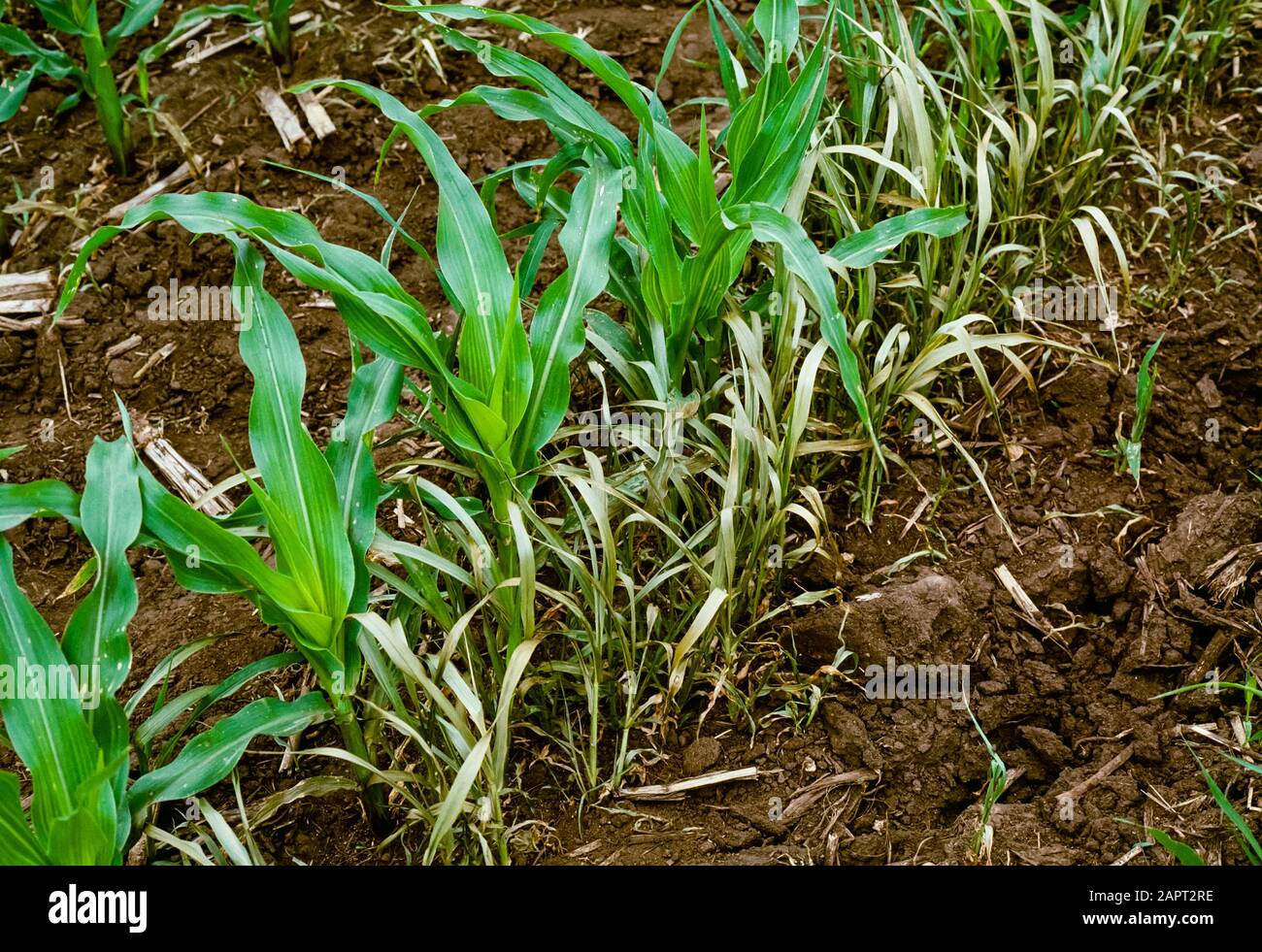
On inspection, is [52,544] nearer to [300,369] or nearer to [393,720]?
[300,369]

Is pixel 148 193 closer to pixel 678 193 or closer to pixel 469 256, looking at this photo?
pixel 469 256

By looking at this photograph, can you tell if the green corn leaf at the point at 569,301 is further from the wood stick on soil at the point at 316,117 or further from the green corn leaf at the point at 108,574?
the wood stick on soil at the point at 316,117

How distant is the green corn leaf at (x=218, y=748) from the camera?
64.1 inches

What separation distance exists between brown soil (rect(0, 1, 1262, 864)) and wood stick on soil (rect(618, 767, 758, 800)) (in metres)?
0.02

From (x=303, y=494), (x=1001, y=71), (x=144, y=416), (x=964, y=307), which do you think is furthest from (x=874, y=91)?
(x=144, y=416)

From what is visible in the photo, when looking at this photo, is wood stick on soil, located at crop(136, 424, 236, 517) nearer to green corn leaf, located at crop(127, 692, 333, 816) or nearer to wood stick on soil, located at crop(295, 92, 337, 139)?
green corn leaf, located at crop(127, 692, 333, 816)

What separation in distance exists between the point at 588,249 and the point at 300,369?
0.49 m

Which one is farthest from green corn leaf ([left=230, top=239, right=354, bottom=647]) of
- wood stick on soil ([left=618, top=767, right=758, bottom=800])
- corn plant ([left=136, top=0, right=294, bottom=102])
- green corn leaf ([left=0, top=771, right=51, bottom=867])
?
corn plant ([left=136, top=0, right=294, bottom=102])

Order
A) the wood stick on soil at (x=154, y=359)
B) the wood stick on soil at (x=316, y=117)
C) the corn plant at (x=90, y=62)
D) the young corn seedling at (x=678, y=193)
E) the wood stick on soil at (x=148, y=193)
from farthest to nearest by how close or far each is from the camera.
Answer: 1. the wood stick on soil at (x=316, y=117)
2. the wood stick on soil at (x=148, y=193)
3. the corn plant at (x=90, y=62)
4. the wood stick on soil at (x=154, y=359)
5. the young corn seedling at (x=678, y=193)

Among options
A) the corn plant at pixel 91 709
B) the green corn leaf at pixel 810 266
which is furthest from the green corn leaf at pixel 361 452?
the green corn leaf at pixel 810 266

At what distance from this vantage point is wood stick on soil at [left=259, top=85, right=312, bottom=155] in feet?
9.25

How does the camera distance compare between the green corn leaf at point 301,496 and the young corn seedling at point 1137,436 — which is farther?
the young corn seedling at point 1137,436
